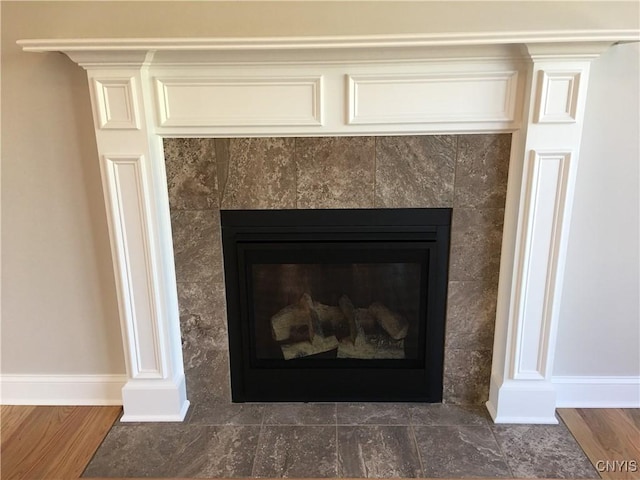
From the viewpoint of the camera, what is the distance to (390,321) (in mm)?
2123

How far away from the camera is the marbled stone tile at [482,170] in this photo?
1808 mm

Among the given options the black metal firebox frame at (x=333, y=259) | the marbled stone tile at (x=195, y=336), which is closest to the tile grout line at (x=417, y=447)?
the black metal firebox frame at (x=333, y=259)

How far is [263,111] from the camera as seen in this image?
5.81 ft

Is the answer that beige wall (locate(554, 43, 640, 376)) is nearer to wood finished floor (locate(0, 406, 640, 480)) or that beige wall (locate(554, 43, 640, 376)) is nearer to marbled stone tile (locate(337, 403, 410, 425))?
wood finished floor (locate(0, 406, 640, 480))

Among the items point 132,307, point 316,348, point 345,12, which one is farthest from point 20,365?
point 345,12

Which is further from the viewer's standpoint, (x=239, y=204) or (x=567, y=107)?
(x=239, y=204)

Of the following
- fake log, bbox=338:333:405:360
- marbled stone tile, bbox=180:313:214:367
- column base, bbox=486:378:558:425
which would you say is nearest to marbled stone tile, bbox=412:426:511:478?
column base, bbox=486:378:558:425

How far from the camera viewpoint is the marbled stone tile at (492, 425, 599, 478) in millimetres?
1758

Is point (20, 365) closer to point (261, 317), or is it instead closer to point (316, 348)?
point (261, 317)

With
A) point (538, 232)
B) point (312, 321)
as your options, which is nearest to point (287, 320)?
point (312, 321)

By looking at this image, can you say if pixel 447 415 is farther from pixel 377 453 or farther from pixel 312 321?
pixel 312 321

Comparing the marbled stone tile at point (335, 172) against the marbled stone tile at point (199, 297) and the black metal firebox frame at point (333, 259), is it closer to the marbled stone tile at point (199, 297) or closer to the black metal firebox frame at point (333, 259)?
the black metal firebox frame at point (333, 259)

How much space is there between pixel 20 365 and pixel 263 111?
62.7 inches

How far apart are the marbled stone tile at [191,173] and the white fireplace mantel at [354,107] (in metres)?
0.04
